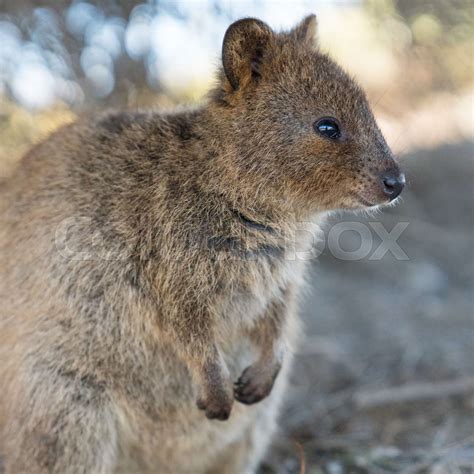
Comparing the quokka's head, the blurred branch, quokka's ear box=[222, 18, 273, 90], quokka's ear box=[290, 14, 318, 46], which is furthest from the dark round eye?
the blurred branch

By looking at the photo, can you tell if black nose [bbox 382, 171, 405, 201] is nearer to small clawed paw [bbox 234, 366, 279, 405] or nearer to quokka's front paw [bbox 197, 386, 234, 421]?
small clawed paw [bbox 234, 366, 279, 405]

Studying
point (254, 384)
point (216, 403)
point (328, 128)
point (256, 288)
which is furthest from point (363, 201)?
point (216, 403)

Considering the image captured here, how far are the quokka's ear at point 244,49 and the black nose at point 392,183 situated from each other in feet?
2.87

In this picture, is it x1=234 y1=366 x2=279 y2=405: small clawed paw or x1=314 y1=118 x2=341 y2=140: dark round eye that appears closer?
x1=314 y1=118 x2=341 y2=140: dark round eye

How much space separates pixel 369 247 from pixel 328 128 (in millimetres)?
3877

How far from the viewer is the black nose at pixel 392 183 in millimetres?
3338

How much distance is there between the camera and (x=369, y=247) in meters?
7.10

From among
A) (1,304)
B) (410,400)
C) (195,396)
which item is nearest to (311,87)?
(195,396)

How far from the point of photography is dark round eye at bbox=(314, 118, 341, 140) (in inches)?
134

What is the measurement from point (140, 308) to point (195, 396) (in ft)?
1.98

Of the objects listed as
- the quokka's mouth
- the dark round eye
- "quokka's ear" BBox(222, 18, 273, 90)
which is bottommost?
the quokka's mouth

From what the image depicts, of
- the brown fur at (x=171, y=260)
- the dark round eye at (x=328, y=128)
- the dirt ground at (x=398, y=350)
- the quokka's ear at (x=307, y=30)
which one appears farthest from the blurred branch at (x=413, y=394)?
the quokka's ear at (x=307, y=30)

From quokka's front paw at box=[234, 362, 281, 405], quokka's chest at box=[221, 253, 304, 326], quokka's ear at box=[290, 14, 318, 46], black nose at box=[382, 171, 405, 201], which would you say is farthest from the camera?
quokka's ear at box=[290, 14, 318, 46]

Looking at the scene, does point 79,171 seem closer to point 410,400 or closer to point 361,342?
point 410,400
